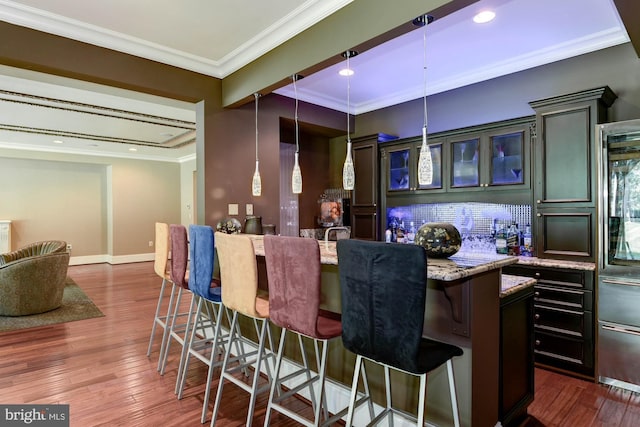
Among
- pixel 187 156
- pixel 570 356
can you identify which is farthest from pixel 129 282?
pixel 570 356

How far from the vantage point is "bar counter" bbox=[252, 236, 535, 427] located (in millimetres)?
1694

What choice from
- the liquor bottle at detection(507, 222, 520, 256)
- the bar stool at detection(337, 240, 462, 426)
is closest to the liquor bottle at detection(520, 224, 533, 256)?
the liquor bottle at detection(507, 222, 520, 256)

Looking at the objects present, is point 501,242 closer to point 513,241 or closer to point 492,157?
point 513,241

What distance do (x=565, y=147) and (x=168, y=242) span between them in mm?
3455

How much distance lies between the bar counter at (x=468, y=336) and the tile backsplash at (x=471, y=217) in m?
2.06

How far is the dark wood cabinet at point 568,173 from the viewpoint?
2.94 metres

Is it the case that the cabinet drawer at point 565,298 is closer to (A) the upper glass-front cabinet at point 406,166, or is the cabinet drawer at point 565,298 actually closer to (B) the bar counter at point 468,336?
(B) the bar counter at point 468,336

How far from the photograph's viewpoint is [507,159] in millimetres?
3631

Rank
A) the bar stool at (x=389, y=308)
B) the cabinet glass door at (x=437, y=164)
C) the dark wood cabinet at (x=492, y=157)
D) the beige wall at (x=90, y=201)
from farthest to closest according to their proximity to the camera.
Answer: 1. the beige wall at (x=90, y=201)
2. the cabinet glass door at (x=437, y=164)
3. the dark wood cabinet at (x=492, y=157)
4. the bar stool at (x=389, y=308)

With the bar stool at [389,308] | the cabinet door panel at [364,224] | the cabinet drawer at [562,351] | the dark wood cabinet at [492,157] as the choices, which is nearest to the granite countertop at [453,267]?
the bar stool at [389,308]

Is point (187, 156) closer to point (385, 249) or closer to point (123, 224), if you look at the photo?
point (123, 224)

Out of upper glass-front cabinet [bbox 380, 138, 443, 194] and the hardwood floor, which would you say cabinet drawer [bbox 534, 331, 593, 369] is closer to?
Answer: the hardwood floor

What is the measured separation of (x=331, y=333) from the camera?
1.76m

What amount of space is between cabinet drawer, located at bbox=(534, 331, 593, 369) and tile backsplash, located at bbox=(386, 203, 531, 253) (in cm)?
106
